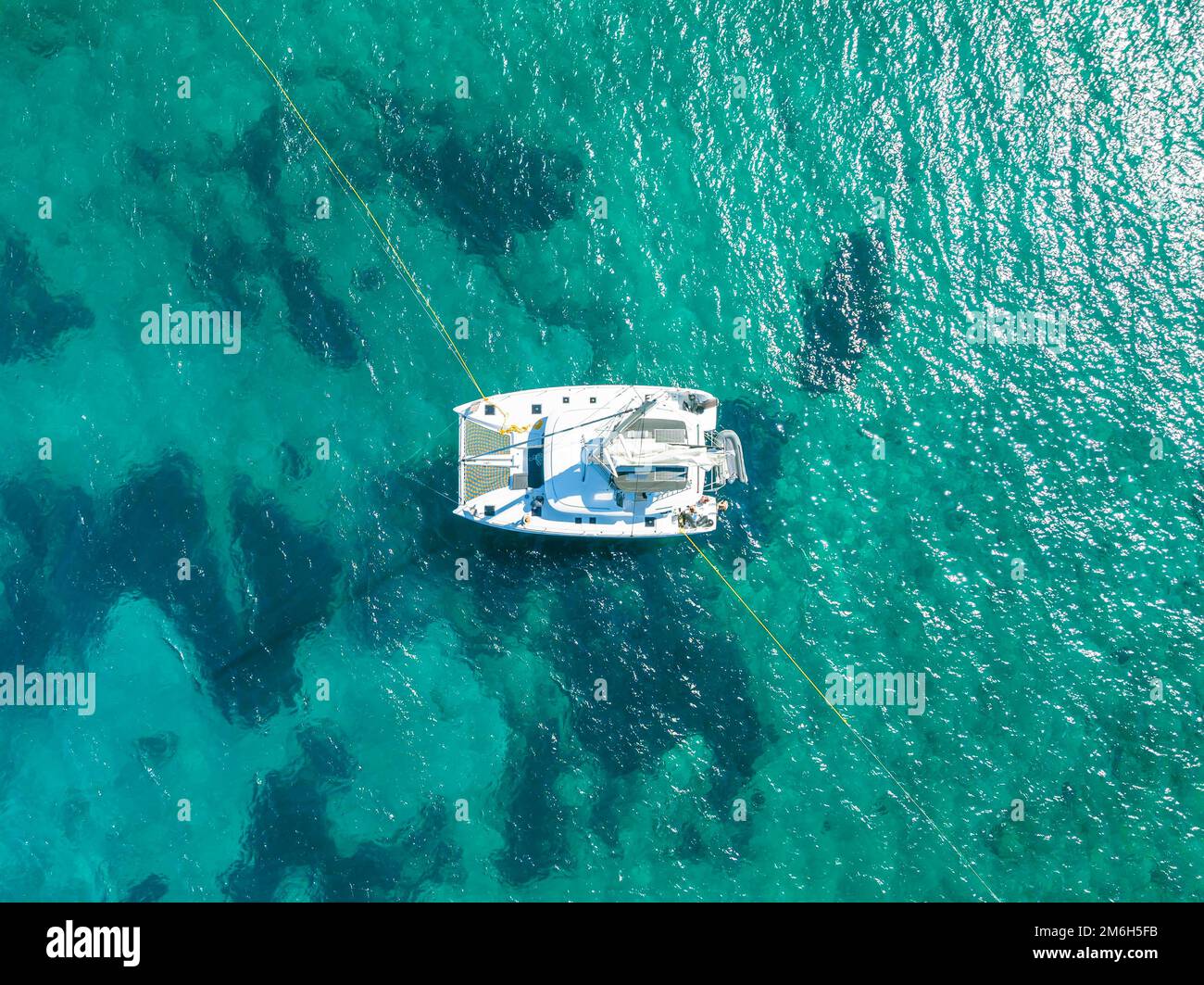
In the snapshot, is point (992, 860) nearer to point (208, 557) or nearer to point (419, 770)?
point (419, 770)

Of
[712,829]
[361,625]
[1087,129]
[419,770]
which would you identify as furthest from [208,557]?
[1087,129]

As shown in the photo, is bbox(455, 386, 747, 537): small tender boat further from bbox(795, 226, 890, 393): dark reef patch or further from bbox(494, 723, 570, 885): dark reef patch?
bbox(494, 723, 570, 885): dark reef patch

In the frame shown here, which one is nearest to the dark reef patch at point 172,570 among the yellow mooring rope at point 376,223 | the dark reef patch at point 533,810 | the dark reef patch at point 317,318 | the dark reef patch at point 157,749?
the dark reef patch at point 157,749

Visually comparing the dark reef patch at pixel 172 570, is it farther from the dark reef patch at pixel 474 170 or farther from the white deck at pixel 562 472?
the dark reef patch at pixel 474 170

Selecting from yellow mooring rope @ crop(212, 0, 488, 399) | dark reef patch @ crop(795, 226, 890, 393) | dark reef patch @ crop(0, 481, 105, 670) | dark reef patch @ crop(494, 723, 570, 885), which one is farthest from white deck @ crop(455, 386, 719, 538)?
dark reef patch @ crop(0, 481, 105, 670)

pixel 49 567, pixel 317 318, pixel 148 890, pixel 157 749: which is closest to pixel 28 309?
pixel 49 567

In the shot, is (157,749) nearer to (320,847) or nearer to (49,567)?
(320,847)

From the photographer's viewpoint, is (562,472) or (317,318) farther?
(317,318)
